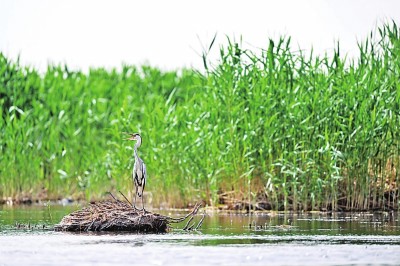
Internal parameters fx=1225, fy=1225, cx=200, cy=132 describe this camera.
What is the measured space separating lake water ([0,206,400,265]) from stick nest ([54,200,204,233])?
0.65ft

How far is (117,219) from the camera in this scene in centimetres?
1377

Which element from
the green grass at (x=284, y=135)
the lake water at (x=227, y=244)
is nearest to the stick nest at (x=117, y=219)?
the lake water at (x=227, y=244)

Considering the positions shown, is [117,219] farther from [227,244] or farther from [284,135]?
[284,135]

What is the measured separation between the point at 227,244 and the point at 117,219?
178cm

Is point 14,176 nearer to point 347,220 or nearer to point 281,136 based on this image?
point 281,136

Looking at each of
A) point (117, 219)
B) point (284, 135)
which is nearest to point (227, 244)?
point (117, 219)

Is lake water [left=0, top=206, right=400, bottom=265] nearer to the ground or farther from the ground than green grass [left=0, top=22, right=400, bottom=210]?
nearer to the ground

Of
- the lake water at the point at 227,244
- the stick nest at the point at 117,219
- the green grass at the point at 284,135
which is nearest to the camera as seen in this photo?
the lake water at the point at 227,244

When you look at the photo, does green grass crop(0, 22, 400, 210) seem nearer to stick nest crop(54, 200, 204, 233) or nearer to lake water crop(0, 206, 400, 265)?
lake water crop(0, 206, 400, 265)

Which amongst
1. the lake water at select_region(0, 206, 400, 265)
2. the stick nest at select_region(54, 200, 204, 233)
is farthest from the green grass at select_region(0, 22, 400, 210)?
the stick nest at select_region(54, 200, 204, 233)

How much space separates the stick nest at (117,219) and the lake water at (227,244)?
197 millimetres

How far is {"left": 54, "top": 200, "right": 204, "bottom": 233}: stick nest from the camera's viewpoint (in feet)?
45.0

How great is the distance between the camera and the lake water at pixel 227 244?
434 inches

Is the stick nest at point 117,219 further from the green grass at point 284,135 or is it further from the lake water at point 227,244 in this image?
the green grass at point 284,135
